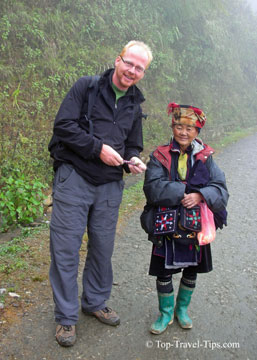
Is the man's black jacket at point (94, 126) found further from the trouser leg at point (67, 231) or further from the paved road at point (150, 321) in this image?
the paved road at point (150, 321)

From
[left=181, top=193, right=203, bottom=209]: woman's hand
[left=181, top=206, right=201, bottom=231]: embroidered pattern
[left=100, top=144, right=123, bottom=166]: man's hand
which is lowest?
[left=181, top=206, right=201, bottom=231]: embroidered pattern

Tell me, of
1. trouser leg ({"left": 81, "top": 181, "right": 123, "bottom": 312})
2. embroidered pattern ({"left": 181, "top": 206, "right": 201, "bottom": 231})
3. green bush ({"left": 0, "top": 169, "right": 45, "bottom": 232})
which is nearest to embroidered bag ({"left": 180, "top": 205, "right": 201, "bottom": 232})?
embroidered pattern ({"left": 181, "top": 206, "right": 201, "bottom": 231})

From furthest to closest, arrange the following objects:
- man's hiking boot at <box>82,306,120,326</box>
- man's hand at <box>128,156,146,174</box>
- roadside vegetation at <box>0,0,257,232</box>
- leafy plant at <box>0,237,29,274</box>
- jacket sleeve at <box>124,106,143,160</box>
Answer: roadside vegetation at <box>0,0,257,232</box>, leafy plant at <box>0,237,29,274</box>, man's hiking boot at <box>82,306,120,326</box>, jacket sleeve at <box>124,106,143,160</box>, man's hand at <box>128,156,146,174</box>

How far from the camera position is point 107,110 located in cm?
311

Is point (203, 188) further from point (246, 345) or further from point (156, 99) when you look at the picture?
point (156, 99)

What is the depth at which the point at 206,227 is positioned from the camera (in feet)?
10.4

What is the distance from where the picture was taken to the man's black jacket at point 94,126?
299 cm

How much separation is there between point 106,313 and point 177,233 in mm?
1011

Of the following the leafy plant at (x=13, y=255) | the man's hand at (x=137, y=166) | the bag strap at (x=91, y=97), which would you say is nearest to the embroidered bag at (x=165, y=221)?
the man's hand at (x=137, y=166)

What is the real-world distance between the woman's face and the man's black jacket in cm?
37

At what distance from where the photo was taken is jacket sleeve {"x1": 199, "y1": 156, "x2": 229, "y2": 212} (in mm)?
3092

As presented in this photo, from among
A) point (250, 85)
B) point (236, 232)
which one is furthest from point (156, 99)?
point (250, 85)

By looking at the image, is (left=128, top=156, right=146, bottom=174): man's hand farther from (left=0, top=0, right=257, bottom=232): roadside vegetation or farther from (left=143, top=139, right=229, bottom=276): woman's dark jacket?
(left=0, top=0, right=257, bottom=232): roadside vegetation

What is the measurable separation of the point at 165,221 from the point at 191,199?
270 millimetres
